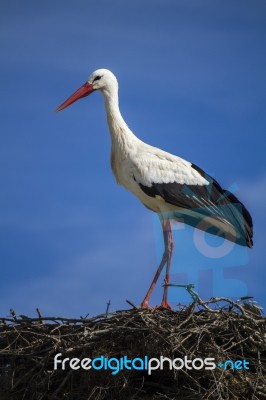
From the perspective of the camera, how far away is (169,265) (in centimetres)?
981

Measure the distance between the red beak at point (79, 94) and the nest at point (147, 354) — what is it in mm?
3614

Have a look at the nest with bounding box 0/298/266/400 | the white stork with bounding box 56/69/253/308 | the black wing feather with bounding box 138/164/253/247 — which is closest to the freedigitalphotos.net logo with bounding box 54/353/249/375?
the nest with bounding box 0/298/266/400

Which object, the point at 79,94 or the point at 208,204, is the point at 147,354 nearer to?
the point at 208,204

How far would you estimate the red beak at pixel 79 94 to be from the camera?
35.2 ft

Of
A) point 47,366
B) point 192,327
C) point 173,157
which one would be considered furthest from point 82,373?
point 173,157

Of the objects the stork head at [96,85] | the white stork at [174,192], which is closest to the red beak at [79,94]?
the stork head at [96,85]

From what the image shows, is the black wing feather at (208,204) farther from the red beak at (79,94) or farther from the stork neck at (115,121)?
the red beak at (79,94)

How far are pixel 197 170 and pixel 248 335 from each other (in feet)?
9.52

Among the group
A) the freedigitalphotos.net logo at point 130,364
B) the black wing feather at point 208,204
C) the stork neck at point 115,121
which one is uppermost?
the stork neck at point 115,121

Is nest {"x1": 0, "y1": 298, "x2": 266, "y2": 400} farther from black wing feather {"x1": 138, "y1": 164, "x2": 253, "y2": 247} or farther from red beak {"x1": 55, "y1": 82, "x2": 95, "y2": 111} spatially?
red beak {"x1": 55, "y1": 82, "x2": 95, "y2": 111}

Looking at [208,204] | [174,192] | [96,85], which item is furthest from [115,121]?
[208,204]

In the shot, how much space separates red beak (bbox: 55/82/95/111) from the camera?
10.7 metres

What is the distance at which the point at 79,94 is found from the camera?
35.3 ft

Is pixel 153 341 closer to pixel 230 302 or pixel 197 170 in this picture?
pixel 230 302
